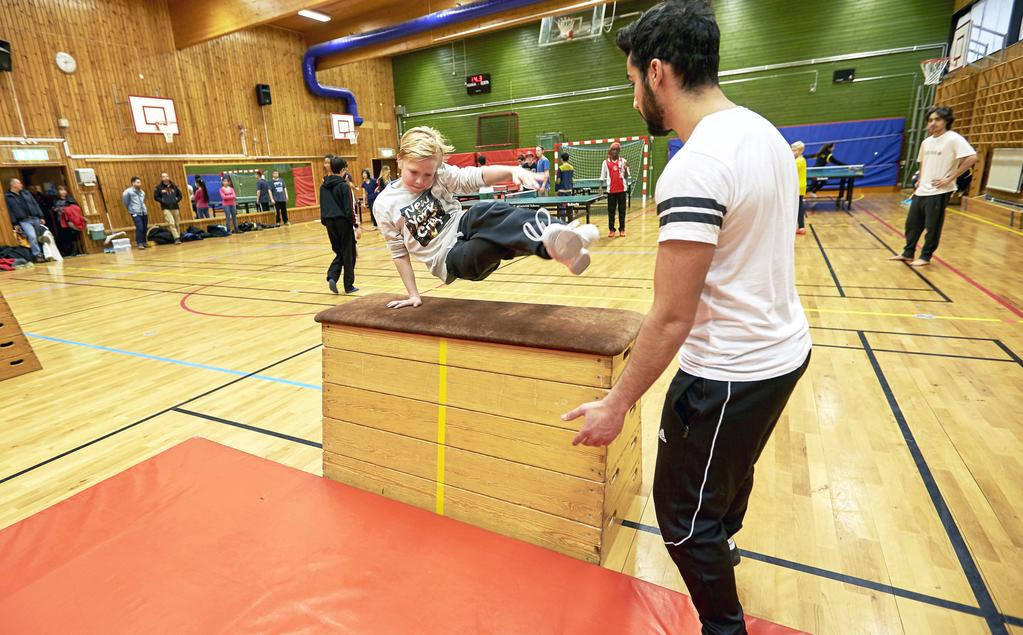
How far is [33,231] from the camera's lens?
34.6ft

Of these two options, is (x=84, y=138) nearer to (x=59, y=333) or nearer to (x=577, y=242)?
(x=59, y=333)

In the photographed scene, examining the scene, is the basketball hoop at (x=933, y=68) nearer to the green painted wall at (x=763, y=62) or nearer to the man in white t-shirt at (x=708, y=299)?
the green painted wall at (x=763, y=62)

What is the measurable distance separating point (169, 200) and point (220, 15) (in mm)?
4701

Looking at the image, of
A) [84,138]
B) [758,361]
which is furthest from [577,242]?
[84,138]

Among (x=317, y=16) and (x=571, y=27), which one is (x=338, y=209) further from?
(x=571, y=27)

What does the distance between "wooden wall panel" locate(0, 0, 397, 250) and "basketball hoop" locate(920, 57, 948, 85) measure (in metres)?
17.9

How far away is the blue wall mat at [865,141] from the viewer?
46.8ft

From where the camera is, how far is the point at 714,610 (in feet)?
4.33

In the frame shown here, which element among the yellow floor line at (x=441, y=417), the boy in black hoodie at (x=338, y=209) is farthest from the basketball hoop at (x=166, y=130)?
the yellow floor line at (x=441, y=417)

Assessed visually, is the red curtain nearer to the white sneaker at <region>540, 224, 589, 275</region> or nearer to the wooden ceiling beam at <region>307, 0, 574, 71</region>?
the wooden ceiling beam at <region>307, 0, 574, 71</region>

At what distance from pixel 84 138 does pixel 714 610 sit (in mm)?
15606

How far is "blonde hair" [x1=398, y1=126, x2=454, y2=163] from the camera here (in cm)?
242

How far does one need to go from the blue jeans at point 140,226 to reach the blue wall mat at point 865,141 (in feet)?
57.4

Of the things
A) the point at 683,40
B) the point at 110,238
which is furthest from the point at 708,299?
the point at 110,238
